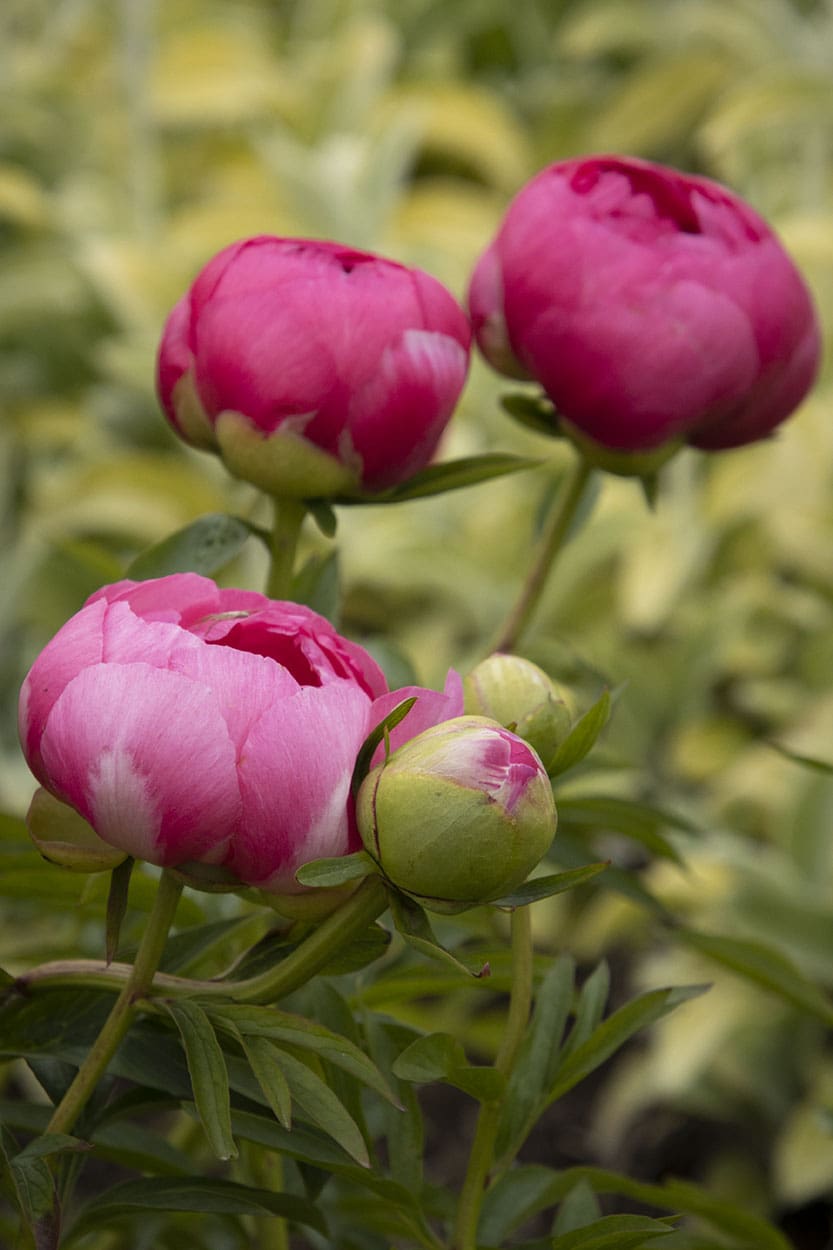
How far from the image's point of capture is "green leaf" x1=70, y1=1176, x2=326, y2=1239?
38cm

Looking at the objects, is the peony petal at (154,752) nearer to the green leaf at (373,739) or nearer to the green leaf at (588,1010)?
the green leaf at (373,739)

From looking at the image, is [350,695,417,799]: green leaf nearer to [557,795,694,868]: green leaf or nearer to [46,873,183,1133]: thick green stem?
[46,873,183,1133]: thick green stem

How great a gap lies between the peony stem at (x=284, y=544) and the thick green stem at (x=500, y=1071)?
13 cm

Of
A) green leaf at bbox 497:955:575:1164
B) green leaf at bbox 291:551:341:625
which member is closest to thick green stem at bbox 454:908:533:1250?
green leaf at bbox 497:955:575:1164

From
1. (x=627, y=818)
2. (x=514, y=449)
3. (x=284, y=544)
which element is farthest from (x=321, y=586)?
(x=514, y=449)

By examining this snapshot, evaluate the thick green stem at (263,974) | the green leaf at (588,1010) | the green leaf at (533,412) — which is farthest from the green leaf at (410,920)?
the green leaf at (533,412)

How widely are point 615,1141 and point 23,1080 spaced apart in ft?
1.71

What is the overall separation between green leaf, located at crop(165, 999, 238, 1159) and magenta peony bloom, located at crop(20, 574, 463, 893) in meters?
0.04

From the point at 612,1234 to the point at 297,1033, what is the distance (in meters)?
0.09

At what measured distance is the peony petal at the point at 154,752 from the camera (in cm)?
32

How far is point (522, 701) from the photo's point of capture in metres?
0.38

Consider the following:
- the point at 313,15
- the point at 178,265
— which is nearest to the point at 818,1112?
the point at 178,265

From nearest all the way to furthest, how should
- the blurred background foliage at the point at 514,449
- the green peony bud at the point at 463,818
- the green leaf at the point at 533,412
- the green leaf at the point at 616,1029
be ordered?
1. the green peony bud at the point at 463,818
2. the green leaf at the point at 616,1029
3. the green leaf at the point at 533,412
4. the blurred background foliage at the point at 514,449

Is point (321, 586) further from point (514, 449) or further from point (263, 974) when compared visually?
point (514, 449)
